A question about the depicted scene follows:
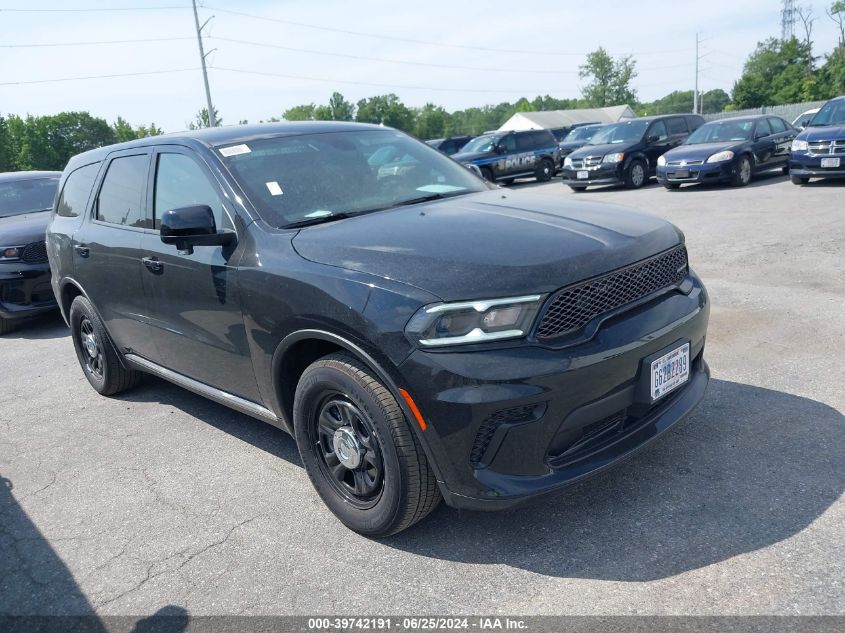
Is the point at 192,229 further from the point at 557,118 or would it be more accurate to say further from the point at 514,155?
the point at 557,118

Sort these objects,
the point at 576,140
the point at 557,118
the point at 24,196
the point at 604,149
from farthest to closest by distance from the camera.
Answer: the point at 557,118, the point at 576,140, the point at 604,149, the point at 24,196

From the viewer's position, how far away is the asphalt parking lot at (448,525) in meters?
2.67

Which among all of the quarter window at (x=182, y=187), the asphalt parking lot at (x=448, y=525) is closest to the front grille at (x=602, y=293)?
the asphalt parking lot at (x=448, y=525)

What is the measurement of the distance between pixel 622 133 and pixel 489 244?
15.6 meters

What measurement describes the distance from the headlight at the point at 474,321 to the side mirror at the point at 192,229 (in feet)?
4.41

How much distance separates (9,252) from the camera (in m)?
7.93

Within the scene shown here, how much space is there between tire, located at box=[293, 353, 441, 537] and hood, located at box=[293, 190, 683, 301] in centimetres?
47

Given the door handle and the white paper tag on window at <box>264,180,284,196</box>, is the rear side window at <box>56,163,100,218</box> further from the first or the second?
the white paper tag on window at <box>264,180,284,196</box>

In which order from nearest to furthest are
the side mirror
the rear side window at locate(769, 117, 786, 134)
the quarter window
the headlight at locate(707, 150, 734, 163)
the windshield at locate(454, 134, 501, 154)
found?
the side mirror
the quarter window
the headlight at locate(707, 150, 734, 163)
the rear side window at locate(769, 117, 786, 134)
the windshield at locate(454, 134, 501, 154)

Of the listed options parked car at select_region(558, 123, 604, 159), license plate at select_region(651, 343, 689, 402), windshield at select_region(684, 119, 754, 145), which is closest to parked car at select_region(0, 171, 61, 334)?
license plate at select_region(651, 343, 689, 402)

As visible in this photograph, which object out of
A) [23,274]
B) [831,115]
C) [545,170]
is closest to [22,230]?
[23,274]

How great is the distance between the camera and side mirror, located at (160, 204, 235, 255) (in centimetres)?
339

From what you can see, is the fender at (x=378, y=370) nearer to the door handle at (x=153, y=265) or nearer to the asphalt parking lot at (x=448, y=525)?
the asphalt parking lot at (x=448, y=525)

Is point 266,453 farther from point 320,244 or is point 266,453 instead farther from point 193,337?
point 320,244
